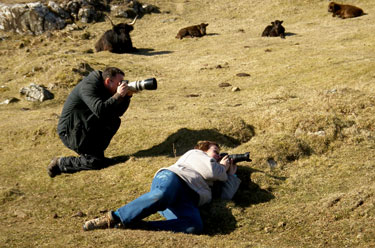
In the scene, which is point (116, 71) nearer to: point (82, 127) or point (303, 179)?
point (82, 127)

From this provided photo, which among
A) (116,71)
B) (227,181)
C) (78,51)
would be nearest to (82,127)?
(116,71)

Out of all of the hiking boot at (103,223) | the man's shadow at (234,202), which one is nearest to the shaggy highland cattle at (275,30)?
the man's shadow at (234,202)

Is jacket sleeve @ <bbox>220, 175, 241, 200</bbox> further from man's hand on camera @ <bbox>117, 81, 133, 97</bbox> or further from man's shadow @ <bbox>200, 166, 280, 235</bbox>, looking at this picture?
man's hand on camera @ <bbox>117, 81, 133, 97</bbox>

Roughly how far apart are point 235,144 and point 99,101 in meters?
2.94

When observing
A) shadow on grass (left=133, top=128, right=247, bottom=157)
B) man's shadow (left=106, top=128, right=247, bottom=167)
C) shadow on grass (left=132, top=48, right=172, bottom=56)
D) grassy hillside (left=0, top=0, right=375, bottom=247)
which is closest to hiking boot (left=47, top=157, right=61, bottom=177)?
grassy hillside (left=0, top=0, right=375, bottom=247)

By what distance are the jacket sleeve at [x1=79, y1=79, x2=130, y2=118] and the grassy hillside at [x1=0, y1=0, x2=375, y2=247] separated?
1.06 meters

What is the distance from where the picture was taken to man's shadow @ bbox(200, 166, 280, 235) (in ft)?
20.0

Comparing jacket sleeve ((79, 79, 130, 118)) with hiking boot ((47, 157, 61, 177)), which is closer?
jacket sleeve ((79, 79, 130, 118))

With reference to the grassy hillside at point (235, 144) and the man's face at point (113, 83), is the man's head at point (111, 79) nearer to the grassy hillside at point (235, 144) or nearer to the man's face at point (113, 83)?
the man's face at point (113, 83)

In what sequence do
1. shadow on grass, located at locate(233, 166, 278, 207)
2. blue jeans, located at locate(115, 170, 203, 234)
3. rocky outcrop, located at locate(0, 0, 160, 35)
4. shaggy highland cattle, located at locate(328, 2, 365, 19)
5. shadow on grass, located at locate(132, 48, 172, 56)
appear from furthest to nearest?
rocky outcrop, located at locate(0, 0, 160, 35) < shaggy highland cattle, located at locate(328, 2, 365, 19) < shadow on grass, located at locate(132, 48, 172, 56) < shadow on grass, located at locate(233, 166, 278, 207) < blue jeans, located at locate(115, 170, 203, 234)

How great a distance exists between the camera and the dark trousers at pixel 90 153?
8.52 meters

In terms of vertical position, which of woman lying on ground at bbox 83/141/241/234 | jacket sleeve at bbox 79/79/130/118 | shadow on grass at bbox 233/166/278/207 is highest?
jacket sleeve at bbox 79/79/130/118

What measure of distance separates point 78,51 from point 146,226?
19.7m

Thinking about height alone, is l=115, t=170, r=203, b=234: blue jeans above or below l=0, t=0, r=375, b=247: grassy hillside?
above
